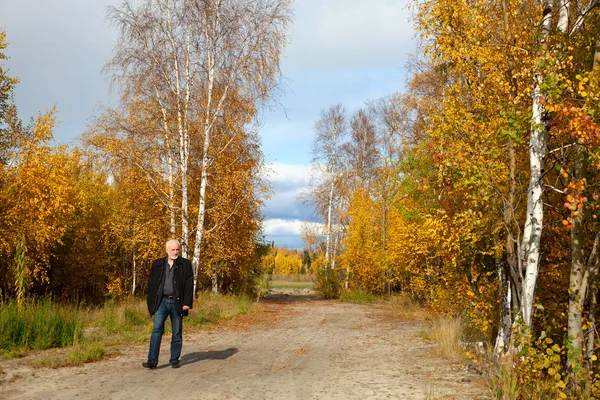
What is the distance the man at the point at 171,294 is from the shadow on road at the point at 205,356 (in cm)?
70

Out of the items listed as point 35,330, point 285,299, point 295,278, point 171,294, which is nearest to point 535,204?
point 171,294

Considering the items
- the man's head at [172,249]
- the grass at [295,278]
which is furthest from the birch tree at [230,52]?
the grass at [295,278]

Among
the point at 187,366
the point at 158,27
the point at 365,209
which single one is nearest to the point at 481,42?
the point at 187,366

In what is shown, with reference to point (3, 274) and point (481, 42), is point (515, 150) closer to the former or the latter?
point (481, 42)

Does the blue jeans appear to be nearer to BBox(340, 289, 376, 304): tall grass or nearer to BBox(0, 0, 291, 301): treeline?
BBox(0, 0, 291, 301): treeline

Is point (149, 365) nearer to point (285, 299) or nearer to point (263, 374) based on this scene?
point (263, 374)

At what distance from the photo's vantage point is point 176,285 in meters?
8.09

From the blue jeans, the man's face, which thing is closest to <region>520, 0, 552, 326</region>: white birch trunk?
the blue jeans

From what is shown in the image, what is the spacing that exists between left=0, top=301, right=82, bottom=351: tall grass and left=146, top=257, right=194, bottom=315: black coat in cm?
300

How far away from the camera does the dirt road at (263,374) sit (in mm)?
6535

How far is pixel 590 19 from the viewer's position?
359 inches

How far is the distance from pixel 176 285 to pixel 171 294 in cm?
16

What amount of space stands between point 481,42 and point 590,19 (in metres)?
2.02

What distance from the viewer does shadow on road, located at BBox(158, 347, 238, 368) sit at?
884 cm
